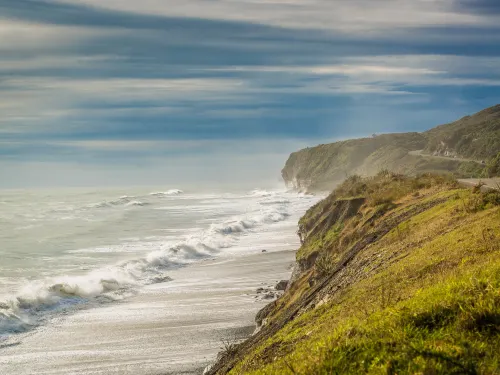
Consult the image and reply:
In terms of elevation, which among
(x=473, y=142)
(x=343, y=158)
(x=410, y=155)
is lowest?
(x=410, y=155)

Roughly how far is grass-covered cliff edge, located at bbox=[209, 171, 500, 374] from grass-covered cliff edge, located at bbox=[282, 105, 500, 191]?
30.0 meters

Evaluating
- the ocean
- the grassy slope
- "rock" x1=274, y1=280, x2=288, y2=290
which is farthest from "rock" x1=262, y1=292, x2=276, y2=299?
the grassy slope

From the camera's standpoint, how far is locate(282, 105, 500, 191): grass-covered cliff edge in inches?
2859

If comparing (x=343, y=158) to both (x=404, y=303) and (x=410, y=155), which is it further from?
(x=404, y=303)

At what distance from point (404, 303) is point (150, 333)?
1535 cm

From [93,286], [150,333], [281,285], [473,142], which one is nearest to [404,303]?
[150,333]

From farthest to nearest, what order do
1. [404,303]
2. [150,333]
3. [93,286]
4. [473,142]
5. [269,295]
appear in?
[473,142] → [93,286] → [269,295] → [150,333] → [404,303]

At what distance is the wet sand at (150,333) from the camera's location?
18.7 meters

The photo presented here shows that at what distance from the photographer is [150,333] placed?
71.1ft

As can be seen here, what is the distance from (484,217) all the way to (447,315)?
7833 mm

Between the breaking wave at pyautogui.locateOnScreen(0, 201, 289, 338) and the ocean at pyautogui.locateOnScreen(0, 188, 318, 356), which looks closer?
the breaking wave at pyautogui.locateOnScreen(0, 201, 289, 338)

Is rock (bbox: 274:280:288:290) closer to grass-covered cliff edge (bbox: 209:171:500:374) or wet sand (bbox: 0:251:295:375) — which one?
wet sand (bbox: 0:251:295:375)

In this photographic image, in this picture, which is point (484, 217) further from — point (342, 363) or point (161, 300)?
point (161, 300)

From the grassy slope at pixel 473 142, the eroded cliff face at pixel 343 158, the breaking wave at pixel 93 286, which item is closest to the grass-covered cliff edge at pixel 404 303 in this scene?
the breaking wave at pixel 93 286
